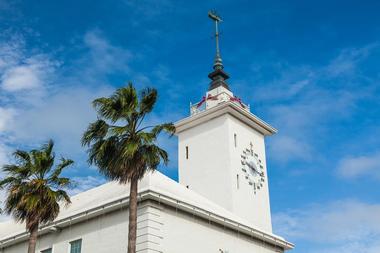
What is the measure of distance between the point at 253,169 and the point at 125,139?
25.1 meters

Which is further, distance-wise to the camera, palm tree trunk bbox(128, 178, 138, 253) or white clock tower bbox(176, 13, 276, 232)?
white clock tower bbox(176, 13, 276, 232)

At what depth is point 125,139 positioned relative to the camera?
22938 mm

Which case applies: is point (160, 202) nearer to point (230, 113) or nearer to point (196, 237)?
point (196, 237)

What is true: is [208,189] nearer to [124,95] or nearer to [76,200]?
[76,200]

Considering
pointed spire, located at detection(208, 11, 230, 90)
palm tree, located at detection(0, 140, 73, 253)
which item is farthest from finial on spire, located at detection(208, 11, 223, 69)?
palm tree, located at detection(0, 140, 73, 253)

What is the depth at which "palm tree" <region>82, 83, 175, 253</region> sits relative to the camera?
22.4 metres

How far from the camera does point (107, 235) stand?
2861 centimetres

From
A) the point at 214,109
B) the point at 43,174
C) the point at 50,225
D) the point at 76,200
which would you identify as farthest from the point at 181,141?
the point at 43,174

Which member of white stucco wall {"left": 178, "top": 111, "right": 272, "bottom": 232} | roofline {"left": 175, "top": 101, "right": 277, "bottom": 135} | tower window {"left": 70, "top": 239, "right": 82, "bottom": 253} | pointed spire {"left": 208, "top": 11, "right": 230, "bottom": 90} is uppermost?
pointed spire {"left": 208, "top": 11, "right": 230, "bottom": 90}

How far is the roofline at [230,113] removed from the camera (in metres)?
46.0

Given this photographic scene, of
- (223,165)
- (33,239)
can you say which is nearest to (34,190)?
(33,239)

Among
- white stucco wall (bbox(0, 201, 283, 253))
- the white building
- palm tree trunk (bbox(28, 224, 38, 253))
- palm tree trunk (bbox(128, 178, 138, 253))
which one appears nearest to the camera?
palm tree trunk (bbox(128, 178, 138, 253))

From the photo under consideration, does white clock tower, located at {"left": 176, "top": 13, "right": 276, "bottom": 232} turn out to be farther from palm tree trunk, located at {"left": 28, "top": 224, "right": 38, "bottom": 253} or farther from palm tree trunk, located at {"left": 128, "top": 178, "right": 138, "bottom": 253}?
palm tree trunk, located at {"left": 128, "top": 178, "right": 138, "bottom": 253}

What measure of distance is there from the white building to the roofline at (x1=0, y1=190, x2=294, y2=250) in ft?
0.17
